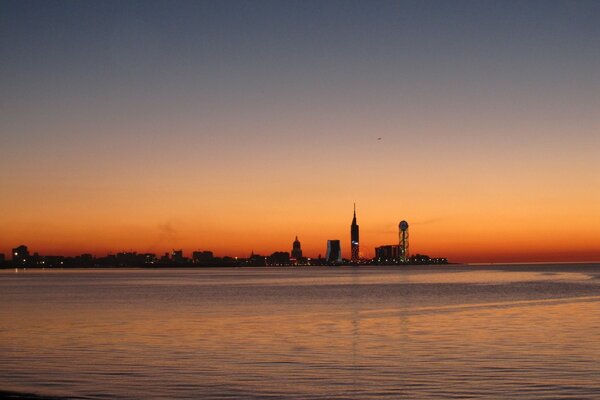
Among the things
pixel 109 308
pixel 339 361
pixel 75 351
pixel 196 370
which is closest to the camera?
pixel 196 370

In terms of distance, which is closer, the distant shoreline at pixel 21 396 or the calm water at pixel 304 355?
the distant shoreline at pixel 21 396

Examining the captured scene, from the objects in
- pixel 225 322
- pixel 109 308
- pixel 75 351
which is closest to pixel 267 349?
pixel 75 351

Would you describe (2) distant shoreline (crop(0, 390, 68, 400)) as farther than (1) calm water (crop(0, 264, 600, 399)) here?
No

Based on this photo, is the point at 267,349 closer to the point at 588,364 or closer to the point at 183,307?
the point at 588,364

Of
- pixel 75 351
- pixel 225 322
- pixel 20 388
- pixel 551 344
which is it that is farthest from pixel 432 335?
pixel 20 388

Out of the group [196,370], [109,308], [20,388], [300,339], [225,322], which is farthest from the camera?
[109,308]

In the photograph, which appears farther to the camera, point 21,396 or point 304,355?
point 304,355

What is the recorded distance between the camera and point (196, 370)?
106ft

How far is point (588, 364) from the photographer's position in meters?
32.8

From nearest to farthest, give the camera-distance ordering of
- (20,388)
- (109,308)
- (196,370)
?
1. (20,388)
2. (196,370)
3. (109,308)

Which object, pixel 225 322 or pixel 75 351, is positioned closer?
pixel 75 351

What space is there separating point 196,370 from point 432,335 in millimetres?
18538

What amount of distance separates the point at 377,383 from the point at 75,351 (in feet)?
54.9

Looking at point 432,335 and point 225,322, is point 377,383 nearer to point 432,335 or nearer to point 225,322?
point 432,335
